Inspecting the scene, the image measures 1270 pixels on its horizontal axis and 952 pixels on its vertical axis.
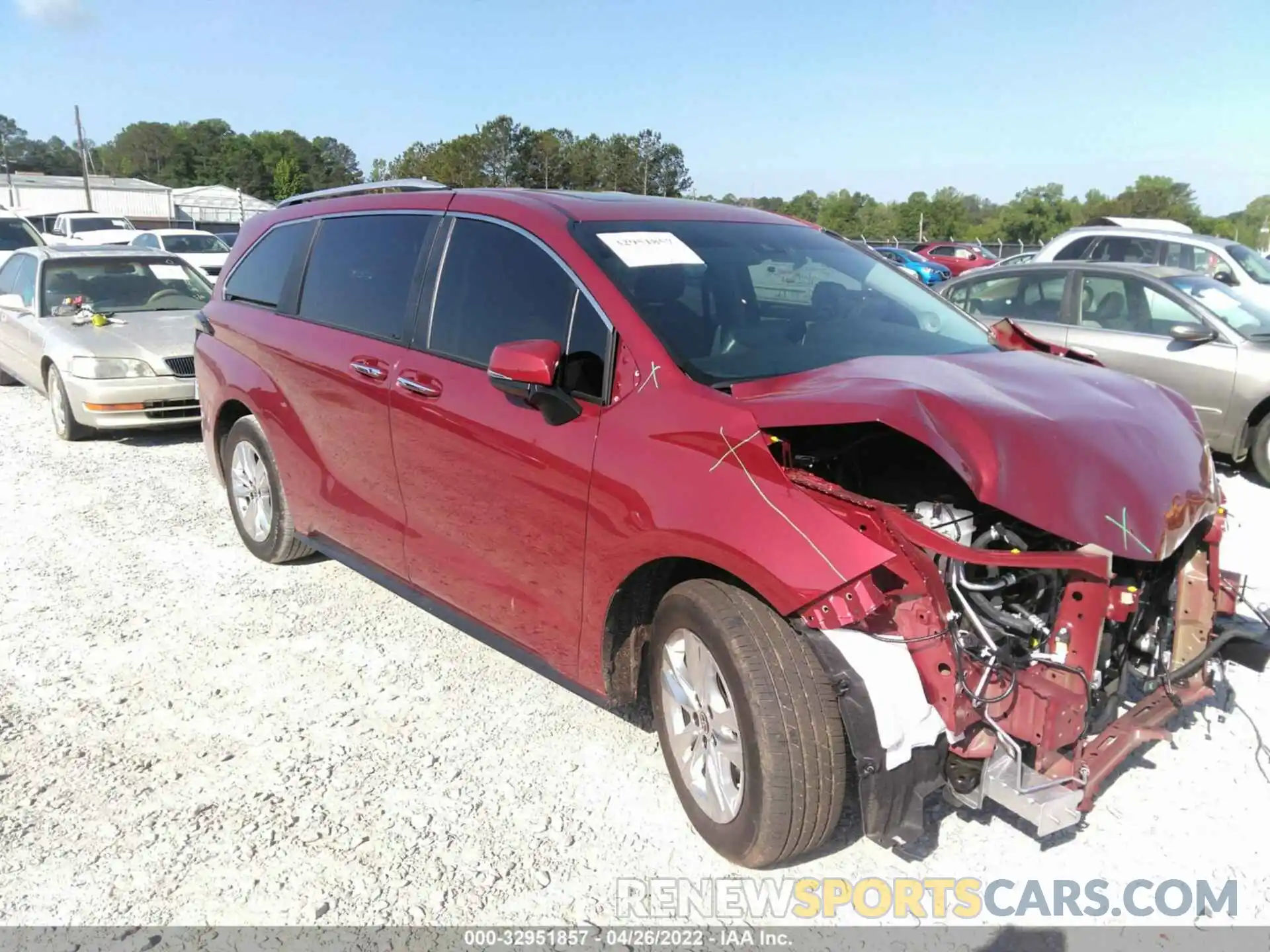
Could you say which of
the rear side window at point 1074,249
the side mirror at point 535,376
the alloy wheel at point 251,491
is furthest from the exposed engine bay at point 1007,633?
the rear side window at point 1074,249

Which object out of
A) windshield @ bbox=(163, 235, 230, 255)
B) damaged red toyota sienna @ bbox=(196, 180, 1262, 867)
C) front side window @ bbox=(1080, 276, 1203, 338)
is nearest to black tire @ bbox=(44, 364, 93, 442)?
damaged red toyota sienna @ bbox=(196, 180, 1262, 867)

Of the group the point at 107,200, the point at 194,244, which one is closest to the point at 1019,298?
the point at 194,244

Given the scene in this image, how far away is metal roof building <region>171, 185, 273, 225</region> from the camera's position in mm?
52875

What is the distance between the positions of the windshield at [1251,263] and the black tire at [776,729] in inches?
448

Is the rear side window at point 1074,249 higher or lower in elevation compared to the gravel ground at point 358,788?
higher

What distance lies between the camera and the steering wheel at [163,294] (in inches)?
353

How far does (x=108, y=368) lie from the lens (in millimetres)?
7680

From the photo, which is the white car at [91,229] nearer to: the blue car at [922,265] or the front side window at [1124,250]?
the front side window at [1124,250]

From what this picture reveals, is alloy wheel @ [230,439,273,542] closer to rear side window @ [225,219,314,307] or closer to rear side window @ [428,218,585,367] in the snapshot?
rear side window @ [225,219,314,307]

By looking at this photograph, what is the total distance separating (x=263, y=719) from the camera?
3627 mm

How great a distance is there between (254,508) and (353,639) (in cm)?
129

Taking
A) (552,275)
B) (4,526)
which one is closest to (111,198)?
(4,526)

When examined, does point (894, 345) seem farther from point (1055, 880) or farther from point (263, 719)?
point (263, 719)

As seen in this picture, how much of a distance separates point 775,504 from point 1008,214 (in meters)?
83.7
